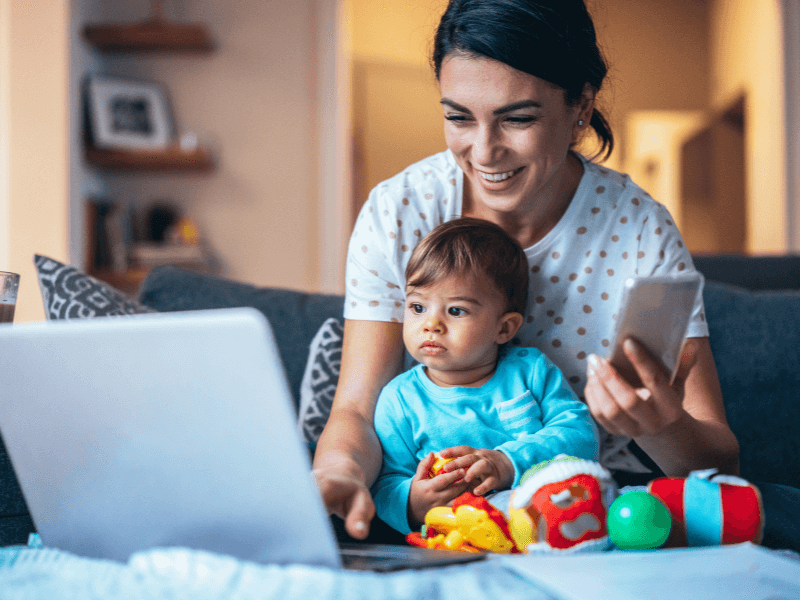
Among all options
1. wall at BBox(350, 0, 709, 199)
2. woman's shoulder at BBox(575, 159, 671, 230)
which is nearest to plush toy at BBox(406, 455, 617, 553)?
woman's shoulder at BBox(575, 159, 671, 230)

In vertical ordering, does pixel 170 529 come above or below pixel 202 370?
below

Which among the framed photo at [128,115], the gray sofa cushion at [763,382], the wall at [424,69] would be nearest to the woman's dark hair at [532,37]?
the gray sofa cushion at [763,382]

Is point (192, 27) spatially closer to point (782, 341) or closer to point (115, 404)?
point (782, 341)

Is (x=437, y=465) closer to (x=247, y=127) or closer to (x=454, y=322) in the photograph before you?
(x=454, y=322)

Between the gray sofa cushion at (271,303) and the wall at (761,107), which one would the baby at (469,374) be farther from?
the wall at (761,107)

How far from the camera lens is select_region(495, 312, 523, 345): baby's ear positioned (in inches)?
43.3

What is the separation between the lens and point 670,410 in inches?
30.8

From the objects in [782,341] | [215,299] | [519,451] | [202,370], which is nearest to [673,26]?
[782,341]

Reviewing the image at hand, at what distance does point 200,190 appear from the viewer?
337cm

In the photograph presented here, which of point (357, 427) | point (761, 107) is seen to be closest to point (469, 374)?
point (357, 427)

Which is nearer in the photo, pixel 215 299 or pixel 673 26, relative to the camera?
pixel 215 299

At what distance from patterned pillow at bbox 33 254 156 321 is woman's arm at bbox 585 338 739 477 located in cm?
87

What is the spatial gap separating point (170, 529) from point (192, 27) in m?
2.98

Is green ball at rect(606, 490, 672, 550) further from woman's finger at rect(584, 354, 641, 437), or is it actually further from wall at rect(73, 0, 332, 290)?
wall at rect(73, 0, 332, 290)
